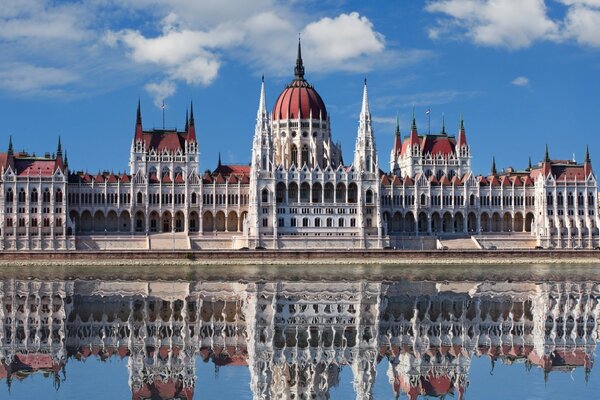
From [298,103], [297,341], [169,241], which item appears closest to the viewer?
[297,341]

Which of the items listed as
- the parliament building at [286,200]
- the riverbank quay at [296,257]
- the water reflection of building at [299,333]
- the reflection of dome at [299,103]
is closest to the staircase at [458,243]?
the parliament building at [286,200]

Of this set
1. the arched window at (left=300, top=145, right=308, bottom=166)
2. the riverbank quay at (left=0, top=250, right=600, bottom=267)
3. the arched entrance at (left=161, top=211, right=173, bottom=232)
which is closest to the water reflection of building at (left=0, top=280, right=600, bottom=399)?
the riverbank quay at (left=0, top=250, right=600, bottom=267)

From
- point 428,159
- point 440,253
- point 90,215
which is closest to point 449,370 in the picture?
point 440,253

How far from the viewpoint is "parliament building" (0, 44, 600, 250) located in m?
110

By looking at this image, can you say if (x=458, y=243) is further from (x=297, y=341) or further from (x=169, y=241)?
(x=297, y=341)

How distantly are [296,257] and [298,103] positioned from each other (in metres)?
32.4

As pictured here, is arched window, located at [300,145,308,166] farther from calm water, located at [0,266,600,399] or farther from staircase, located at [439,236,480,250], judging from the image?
calm water, located at [0,266,600,399]

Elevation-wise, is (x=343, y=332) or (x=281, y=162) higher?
(x=281, y=162)

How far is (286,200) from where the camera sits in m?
113

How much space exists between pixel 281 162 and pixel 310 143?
462 cm

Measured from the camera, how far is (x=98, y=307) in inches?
2173

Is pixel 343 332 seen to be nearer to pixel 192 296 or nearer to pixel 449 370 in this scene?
pixel 449 370

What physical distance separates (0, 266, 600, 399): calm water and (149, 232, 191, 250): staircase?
36.7 metres

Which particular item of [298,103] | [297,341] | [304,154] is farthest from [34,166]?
[297,341]
